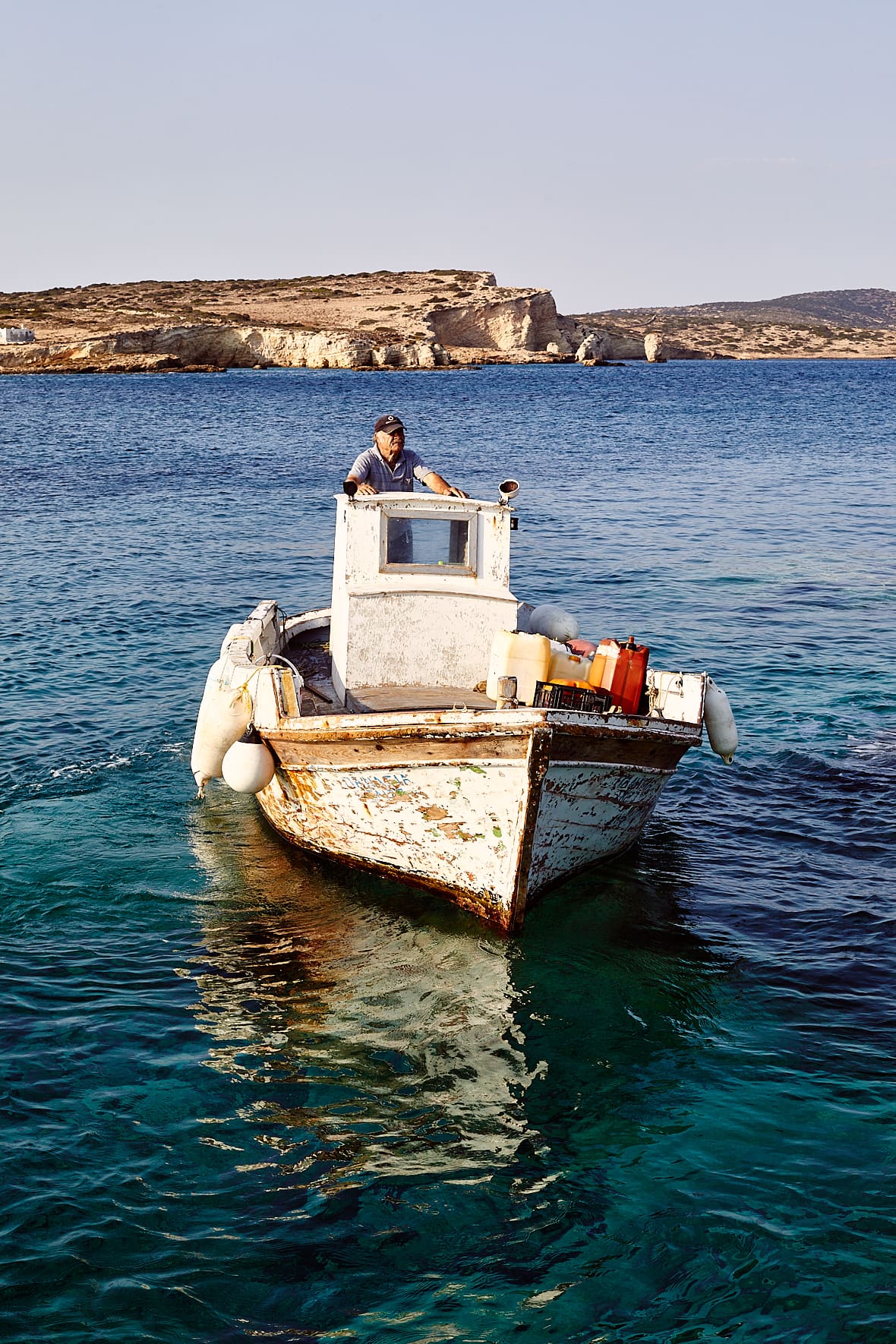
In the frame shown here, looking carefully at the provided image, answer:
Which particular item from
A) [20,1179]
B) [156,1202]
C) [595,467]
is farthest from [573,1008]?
[595,467]

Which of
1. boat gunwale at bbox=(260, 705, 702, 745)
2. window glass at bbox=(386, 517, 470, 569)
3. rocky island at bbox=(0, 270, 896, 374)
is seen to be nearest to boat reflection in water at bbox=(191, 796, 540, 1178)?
boat gunwale at bbox=(260, 705, 702, 745)

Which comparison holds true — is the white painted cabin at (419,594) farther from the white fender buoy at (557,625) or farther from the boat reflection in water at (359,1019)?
the boat reflection in water at (359,1019)

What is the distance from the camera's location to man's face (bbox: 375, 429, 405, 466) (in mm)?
10516

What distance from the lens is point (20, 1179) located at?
5.96m

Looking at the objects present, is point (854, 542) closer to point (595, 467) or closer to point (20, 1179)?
point (595, 467)

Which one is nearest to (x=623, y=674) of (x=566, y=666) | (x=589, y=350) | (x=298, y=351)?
(x=566, y=666)

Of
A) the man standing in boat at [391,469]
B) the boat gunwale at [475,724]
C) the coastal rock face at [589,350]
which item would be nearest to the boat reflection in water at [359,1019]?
the boat gunwale at [475,724]

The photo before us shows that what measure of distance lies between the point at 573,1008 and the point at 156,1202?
2973 millimetres

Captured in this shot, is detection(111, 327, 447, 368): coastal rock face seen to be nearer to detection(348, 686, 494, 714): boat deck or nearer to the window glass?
the window glass

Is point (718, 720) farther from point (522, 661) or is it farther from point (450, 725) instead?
point (450, 725)

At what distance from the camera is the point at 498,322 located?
124 m

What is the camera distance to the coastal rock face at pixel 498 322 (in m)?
121

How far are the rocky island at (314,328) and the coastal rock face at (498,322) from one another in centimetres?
11

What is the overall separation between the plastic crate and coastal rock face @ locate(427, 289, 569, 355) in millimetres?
115182
